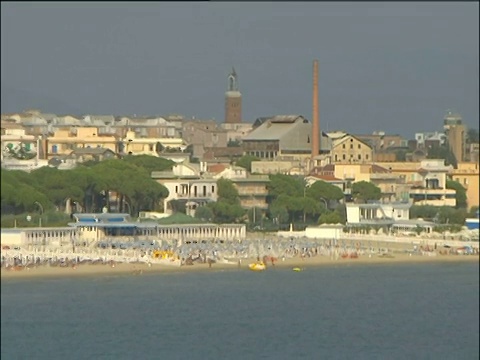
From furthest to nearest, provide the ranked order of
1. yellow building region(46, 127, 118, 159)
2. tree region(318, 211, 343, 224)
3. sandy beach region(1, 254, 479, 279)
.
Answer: tree region(318, 211, 343, 224) → sandy beach region(1, 254, 479, 279) → yellow building region(46, 127, 118, 159)

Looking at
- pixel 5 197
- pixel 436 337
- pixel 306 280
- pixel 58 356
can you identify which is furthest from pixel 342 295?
pixel 5 197

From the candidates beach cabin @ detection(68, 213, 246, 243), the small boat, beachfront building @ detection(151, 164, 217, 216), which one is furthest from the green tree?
beach cabin @ detection(68, 213, 246, 243)

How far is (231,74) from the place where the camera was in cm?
1325

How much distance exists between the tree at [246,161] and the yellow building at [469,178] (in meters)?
2.60

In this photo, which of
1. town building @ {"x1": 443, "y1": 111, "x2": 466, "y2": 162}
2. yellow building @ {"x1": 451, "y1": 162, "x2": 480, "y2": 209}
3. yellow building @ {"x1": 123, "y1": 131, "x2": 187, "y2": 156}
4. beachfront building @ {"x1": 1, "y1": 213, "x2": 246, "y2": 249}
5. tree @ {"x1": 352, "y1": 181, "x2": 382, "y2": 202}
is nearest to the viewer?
beachfront building @ {"x1": 1, "y1": 213, "x2": 246, "y2": 249}

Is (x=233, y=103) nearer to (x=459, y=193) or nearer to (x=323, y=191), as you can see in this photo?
(x=459, y=193)

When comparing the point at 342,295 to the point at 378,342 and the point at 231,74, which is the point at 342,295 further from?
the point at 378,342

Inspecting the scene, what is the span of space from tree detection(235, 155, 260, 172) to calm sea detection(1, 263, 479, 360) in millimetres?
5845

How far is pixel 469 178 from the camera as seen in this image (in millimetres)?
24719

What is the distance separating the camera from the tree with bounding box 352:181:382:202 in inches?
697

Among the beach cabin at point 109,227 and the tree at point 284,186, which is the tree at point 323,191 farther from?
the beach cabin at point 109,227

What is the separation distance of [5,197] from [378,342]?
4.10 meters

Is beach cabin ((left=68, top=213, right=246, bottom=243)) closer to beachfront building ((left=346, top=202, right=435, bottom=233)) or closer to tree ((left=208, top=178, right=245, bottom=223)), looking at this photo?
tree ((left=208, top=178, right=245, bottom=223))

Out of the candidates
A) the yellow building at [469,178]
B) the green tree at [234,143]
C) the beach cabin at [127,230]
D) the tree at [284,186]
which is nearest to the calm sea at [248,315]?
the beach cabin at [127,230]
